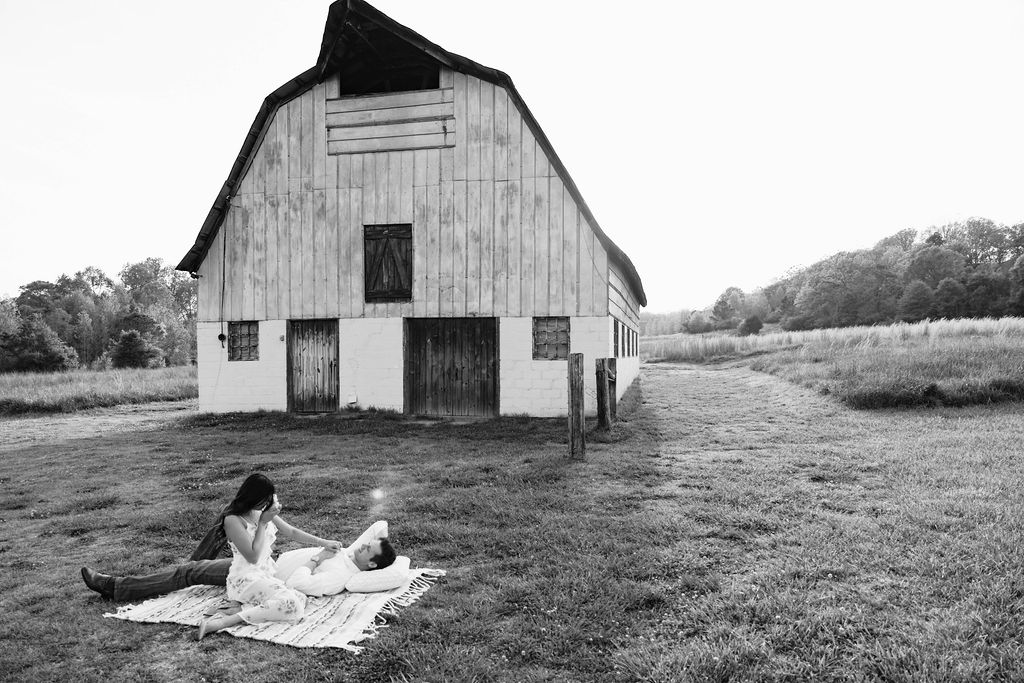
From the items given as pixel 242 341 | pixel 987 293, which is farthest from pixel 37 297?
pixel 987 293

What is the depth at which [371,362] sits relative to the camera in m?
14.6

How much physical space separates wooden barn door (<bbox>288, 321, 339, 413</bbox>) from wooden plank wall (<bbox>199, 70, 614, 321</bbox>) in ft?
1.54

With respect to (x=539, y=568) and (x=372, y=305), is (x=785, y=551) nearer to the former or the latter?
(x=539, y=568)

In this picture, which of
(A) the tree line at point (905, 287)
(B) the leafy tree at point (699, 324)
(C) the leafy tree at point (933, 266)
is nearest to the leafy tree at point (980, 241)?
(A) the tree line at point (905, 287)

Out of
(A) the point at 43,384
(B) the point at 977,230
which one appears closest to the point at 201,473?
(A) the point at 43,384

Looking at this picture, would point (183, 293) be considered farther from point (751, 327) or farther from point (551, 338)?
point (551, 338)

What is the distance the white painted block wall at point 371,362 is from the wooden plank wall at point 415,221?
0.35 meters

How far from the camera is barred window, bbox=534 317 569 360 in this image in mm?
13836

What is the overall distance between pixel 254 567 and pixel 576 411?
6.00 m

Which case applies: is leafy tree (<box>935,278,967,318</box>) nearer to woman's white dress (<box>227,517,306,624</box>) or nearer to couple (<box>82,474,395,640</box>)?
couple (<box>82,474,395,640</box>)

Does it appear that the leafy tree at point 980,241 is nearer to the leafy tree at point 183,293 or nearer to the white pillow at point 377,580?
the white pillow at point 377,580

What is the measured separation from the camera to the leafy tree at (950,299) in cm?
4819

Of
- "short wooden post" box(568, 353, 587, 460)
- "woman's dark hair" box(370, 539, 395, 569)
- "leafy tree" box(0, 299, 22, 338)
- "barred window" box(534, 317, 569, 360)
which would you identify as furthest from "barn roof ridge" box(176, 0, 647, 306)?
"leafy tree" box(0, 299, 22, 338)

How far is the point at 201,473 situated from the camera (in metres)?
9.27
